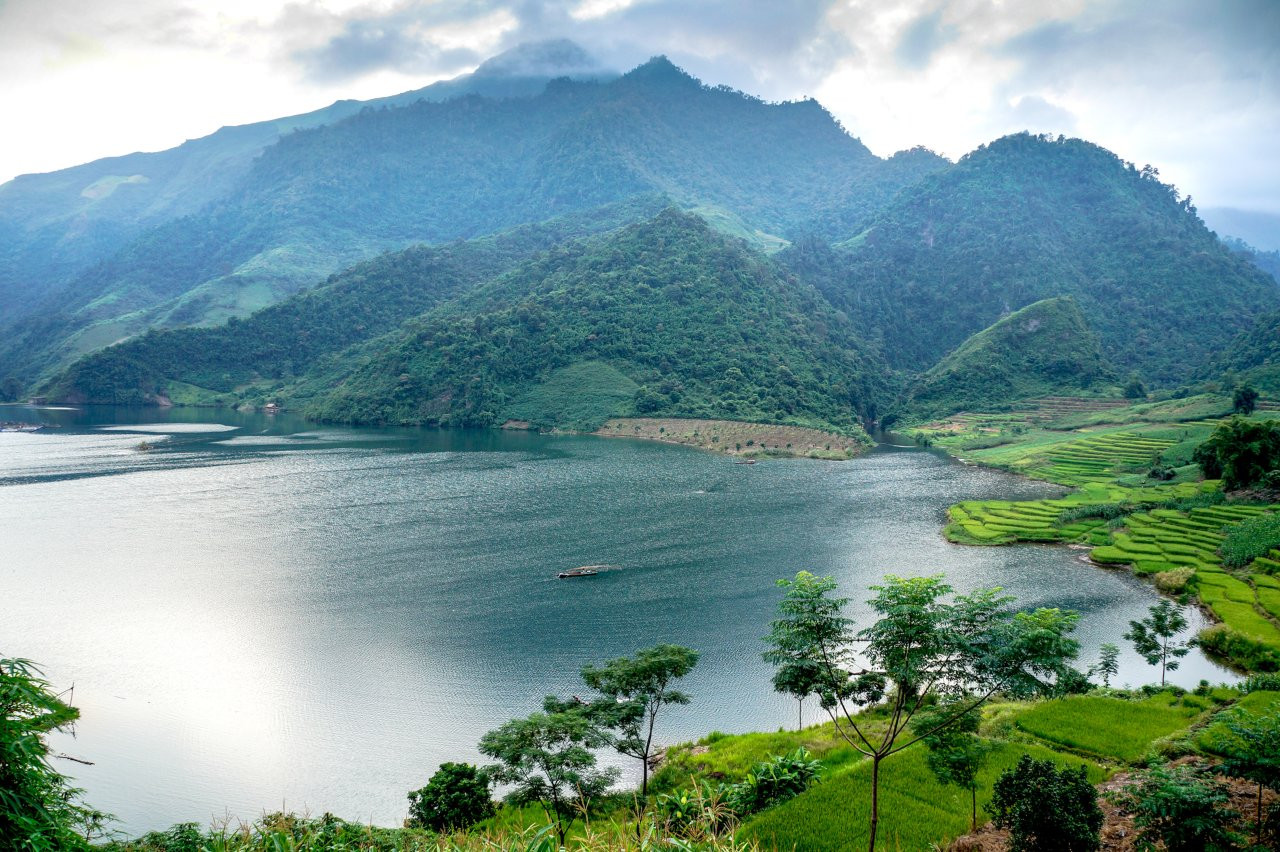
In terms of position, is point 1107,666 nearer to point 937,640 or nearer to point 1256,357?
point 937,640

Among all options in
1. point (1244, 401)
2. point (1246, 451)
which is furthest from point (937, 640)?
point (1244, 401)

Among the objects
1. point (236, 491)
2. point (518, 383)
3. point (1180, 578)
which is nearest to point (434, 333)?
point (518, 383)

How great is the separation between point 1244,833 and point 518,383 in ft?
426

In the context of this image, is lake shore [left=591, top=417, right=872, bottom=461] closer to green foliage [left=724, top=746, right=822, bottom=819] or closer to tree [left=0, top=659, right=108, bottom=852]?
green foliage [left=724, top=746, right=822, bottom=819]

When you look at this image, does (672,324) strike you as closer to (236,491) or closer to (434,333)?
Result: (434,333)

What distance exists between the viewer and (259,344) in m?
172

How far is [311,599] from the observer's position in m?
41.8

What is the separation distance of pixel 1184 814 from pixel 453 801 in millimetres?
17011

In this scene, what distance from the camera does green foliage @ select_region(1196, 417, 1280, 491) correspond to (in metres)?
54.4

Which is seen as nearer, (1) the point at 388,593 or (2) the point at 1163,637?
(2) the point at 1163,637

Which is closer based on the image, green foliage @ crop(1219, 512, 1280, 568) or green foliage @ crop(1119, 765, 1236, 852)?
green foliage @ crop(1119, 765, 1236, 852)

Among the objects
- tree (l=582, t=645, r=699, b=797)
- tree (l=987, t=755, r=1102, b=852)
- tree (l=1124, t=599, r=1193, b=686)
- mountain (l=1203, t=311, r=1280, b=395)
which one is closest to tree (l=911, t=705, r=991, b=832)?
tree (l=987, t=755, r=1102, b=852)

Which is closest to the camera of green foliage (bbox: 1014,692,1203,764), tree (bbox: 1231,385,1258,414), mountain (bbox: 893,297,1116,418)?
green foliage (bbox: 1014,692,1203,764)

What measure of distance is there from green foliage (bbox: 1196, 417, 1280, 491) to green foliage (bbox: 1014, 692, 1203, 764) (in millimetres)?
39030
